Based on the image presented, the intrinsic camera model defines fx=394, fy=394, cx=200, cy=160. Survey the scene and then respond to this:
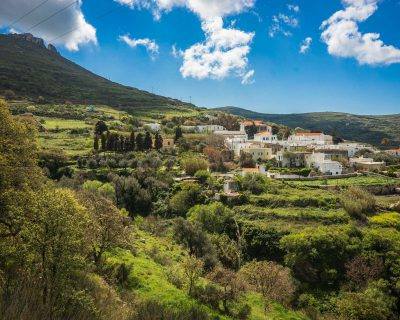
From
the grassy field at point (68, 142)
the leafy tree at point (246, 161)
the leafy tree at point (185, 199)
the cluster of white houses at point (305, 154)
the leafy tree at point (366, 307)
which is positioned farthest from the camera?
the leafy tree at point (246, 161)

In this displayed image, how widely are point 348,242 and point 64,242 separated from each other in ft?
109

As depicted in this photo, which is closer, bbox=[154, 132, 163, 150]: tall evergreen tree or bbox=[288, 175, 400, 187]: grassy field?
bbox=[288, 175, 400, 187]: grassy field

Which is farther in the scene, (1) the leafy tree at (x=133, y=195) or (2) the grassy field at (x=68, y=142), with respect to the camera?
(2) the grassy field at (x=68, y=142)

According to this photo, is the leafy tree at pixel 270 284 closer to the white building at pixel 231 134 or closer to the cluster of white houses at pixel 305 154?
the cluster of white houses at pixel 305 154

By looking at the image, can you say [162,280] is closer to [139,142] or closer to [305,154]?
[139,142]

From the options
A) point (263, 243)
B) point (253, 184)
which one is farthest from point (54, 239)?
point (253, 184)

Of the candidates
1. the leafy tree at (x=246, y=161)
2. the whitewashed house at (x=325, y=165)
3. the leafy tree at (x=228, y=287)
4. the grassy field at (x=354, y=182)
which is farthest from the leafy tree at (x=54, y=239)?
the leafy tree at (x=246, y=161)

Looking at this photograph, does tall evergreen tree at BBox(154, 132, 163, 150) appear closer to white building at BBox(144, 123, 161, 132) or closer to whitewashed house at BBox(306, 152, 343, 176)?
white building at BBox(144, 123, 161, 132)

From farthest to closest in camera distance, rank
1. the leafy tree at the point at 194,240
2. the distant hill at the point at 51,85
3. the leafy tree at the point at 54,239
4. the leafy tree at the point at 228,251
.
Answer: the distant hill at the point at 51,85 → the leafy tree at the point at 228,251 → the leafy tree at the point at 194,240 → the leafy tree at the point at 54,239

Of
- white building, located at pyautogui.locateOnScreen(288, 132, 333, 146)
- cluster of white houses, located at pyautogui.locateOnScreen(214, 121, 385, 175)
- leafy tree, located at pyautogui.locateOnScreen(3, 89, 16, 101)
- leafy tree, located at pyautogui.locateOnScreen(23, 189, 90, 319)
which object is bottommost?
cluster of white houses, located at pyautogui.locateOnScreen(214, 121, 385, 175)

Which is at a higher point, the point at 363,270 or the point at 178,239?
the point at 178,239

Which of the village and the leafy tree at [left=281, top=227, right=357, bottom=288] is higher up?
the village

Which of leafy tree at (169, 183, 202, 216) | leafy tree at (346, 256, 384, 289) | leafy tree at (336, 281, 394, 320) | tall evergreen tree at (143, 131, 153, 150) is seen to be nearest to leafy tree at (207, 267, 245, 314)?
leafy tree at (336, 281, 394, 320)

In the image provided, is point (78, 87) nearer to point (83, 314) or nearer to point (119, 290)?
point (119, 290)
